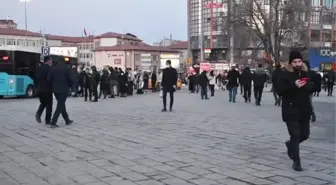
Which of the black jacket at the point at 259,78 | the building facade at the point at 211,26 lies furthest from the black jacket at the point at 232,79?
the building facade at the point at 211,26

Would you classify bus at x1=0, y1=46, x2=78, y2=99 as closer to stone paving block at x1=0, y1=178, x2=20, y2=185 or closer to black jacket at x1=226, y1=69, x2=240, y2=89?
black jacket at x1=226, y1=69, x2=240, y2=89

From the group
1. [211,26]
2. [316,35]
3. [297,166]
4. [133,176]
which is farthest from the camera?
[316,35]

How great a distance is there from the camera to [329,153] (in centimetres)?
738

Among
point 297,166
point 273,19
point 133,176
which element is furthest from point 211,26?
point 133,176

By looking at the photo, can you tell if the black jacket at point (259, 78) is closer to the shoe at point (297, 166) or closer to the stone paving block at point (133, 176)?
the shoe at point (297, 166)

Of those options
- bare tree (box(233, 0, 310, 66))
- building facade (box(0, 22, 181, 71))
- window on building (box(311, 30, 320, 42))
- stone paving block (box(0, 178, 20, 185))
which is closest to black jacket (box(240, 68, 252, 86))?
bare tree (box(233, 0, 310, 66))

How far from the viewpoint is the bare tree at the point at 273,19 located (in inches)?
1325

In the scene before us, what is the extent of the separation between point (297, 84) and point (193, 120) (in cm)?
640

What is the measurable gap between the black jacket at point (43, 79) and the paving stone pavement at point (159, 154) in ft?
3.10

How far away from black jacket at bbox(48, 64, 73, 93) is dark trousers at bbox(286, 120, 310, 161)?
6.13 metres

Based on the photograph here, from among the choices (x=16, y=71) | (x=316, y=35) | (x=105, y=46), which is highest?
(x=316, y=35)

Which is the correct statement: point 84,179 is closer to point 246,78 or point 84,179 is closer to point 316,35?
point 246,78

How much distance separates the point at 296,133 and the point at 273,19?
2943 centimetres

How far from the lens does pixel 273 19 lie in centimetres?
3412
